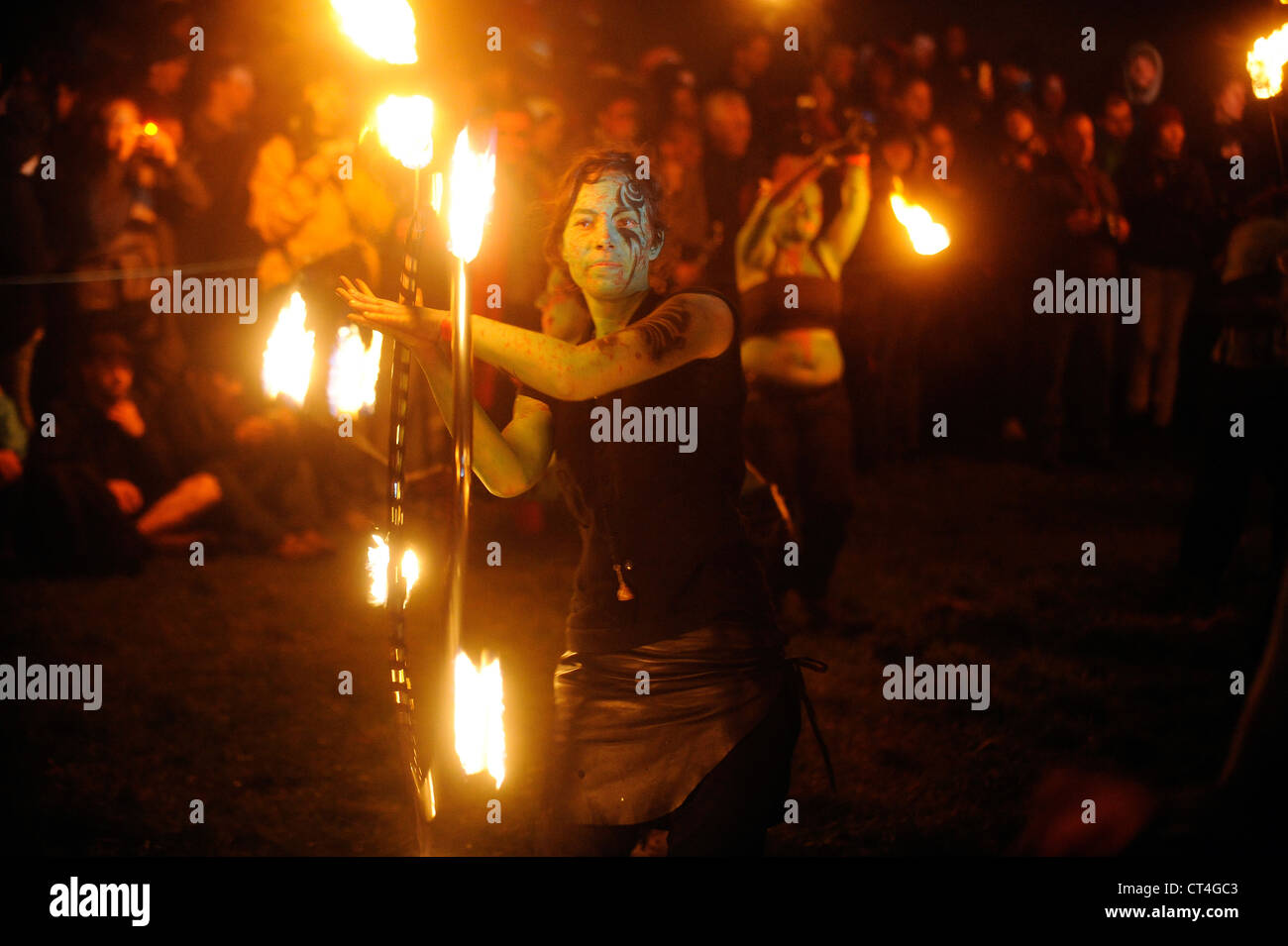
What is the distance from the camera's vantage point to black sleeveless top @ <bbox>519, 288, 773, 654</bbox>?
343cm

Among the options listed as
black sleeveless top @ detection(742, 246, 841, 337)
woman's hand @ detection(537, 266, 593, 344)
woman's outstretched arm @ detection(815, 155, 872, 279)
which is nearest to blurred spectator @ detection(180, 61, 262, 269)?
black sleeveless top @ detection(742, 246, 841, 337)

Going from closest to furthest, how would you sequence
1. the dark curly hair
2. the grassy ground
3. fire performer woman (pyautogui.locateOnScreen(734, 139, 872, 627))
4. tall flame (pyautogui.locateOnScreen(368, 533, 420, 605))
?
tall flame (pyautogui.locateOnScreen(368, 533, 420, 605)) → the dark curly hair → the grassy ground → fire performer woman (pyautogui.locateOnScreen(734, 139, 872, 627))

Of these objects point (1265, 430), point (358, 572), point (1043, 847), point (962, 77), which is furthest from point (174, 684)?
point (962, 77)

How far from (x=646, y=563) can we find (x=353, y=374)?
0.89m

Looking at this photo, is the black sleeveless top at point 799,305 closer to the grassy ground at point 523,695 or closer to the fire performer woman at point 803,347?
the fire performer woman at point 803,347

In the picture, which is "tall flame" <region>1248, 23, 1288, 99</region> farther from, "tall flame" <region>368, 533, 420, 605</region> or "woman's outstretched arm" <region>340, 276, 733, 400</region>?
"tall flame" <region>368, 533, 420, 605</region>

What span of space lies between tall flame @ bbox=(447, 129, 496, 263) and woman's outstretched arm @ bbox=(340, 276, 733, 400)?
0.21 metres

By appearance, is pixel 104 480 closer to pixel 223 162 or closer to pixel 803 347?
pixel 223 162

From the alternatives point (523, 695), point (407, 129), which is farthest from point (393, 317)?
point (523, 695)

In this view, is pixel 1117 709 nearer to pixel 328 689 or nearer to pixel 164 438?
pixel 328 689

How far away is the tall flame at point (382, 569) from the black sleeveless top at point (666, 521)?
45 centimetres

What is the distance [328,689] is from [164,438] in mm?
3512

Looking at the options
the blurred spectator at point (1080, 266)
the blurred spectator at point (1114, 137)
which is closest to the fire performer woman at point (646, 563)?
the blurred spectator at point (1080, 266)

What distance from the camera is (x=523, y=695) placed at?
6262 millimetres
